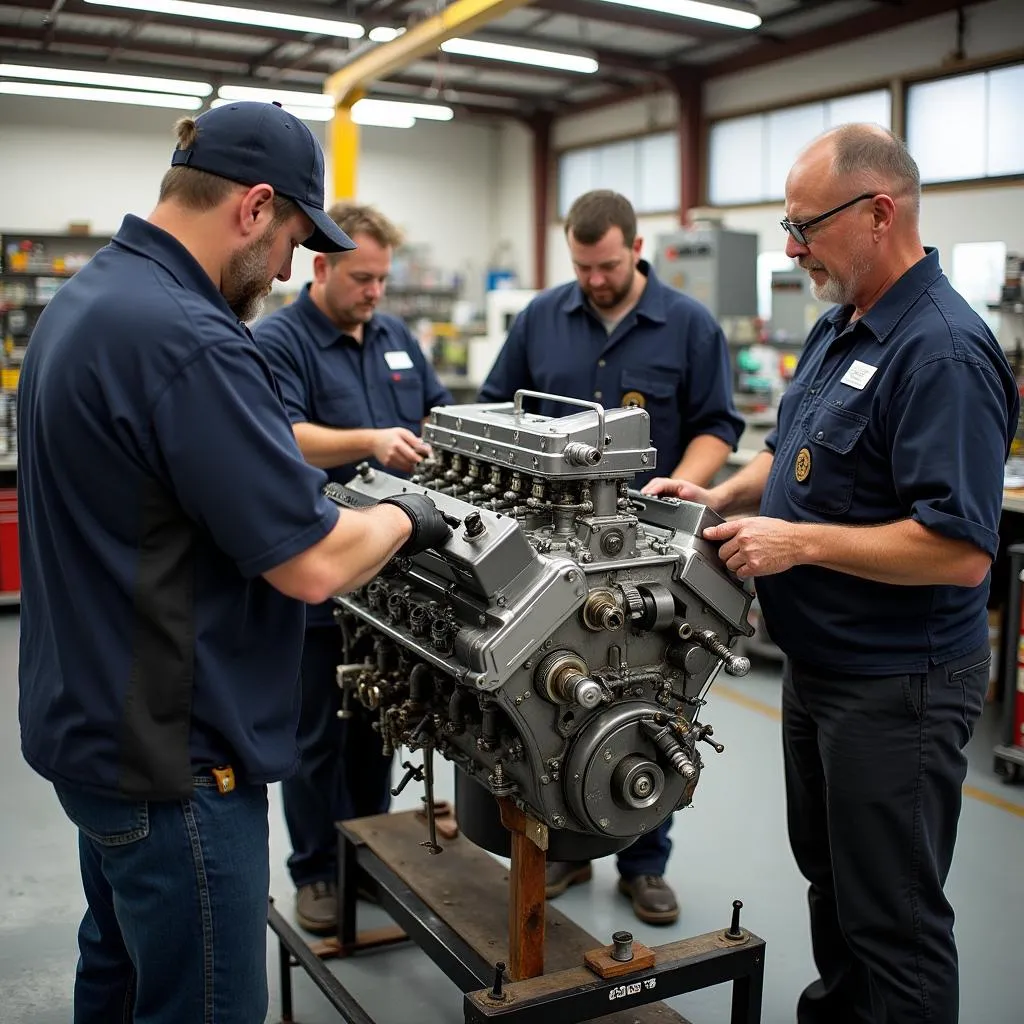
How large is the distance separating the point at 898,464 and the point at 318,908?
Answer: 1.70 meters

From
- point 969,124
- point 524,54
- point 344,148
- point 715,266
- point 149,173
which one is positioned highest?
point 524,54

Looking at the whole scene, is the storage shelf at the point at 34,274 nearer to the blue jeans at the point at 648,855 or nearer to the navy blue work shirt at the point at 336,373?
the navy blue work shirt at the point at 336,373

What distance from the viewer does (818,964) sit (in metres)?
2.08

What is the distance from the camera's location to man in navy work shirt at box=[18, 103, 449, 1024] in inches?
50.1

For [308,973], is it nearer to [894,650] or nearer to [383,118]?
[894,650]

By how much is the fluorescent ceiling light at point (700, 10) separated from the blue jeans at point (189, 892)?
15.9 ft

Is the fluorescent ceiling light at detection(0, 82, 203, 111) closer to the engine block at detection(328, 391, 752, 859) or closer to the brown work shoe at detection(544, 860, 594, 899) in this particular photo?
the brown work shoe at detection(544, 860, 594, 899)

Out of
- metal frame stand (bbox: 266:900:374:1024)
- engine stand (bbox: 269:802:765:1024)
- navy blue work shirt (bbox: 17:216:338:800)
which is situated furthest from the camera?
metal frame stand (bbox: 266:900:374:1024)

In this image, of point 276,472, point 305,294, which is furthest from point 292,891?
point 276,472

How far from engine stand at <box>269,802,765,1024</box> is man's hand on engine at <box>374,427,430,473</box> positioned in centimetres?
79

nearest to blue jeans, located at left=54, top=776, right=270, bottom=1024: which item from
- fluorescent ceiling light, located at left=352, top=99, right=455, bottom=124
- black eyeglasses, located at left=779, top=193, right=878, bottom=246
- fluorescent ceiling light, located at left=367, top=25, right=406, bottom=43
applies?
black eyeglasses, located at left=779, top=193, right=878, bottom=246

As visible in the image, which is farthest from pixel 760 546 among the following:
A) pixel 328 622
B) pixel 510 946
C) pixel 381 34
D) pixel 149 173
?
pixel 149 173

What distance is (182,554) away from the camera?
133cm

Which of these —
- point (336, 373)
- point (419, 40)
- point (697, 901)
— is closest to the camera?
point (336, 373)
